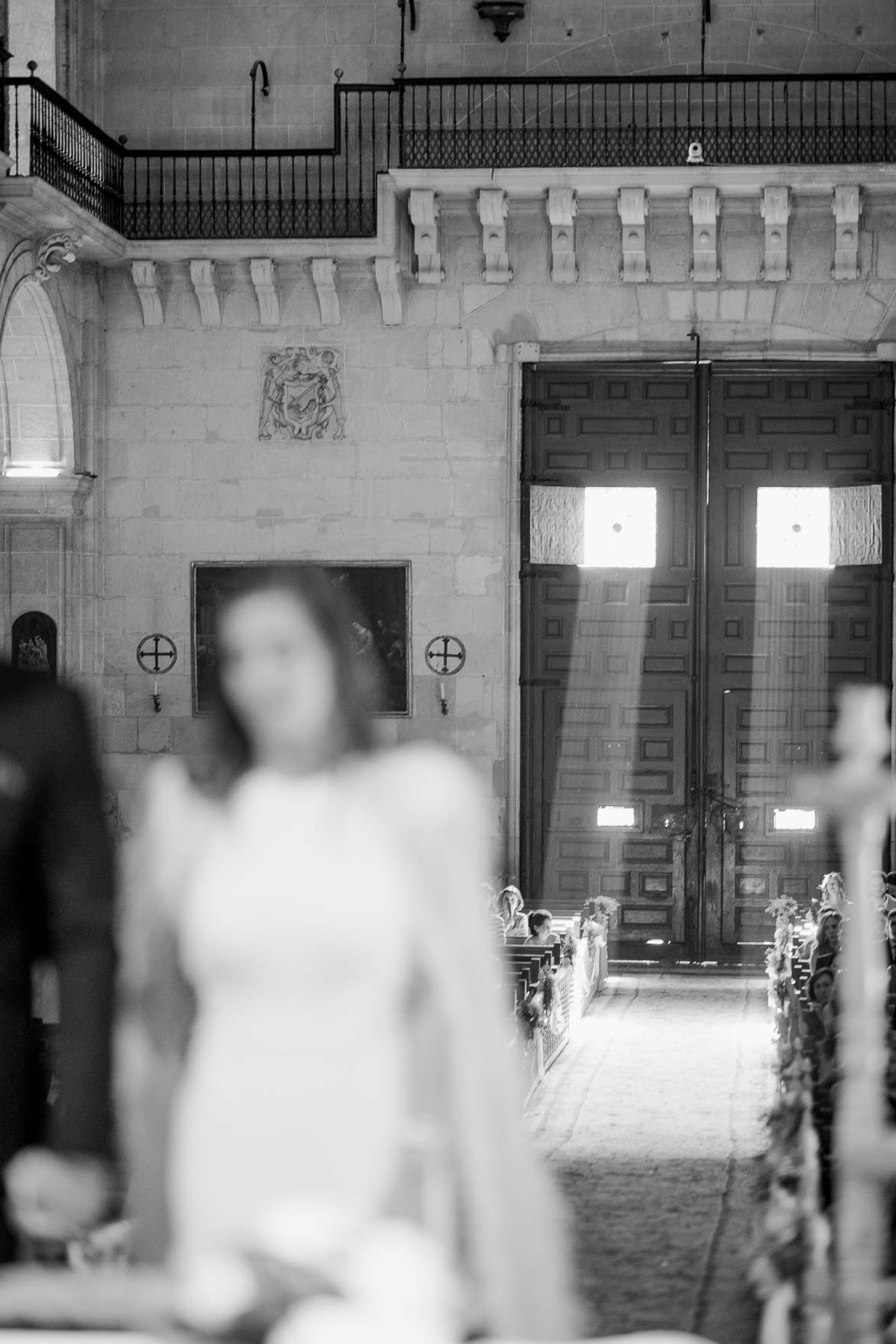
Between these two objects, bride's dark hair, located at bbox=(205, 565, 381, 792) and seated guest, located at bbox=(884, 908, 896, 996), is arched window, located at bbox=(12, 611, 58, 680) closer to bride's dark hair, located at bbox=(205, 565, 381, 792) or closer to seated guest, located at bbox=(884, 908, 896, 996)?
seated guest, located at bbox=(884, 908, 896, 996)

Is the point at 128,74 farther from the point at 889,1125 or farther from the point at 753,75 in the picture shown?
the point at 889,1125

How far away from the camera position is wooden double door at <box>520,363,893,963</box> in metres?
16.0

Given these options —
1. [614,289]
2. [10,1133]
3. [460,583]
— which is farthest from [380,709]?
[10,1133]

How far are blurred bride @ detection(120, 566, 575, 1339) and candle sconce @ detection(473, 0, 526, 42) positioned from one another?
1433 cm

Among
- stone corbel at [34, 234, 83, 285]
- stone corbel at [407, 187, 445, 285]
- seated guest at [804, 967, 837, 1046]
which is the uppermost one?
stone corbel at [407, 187, 445, 285]

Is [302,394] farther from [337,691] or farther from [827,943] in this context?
[337,691]

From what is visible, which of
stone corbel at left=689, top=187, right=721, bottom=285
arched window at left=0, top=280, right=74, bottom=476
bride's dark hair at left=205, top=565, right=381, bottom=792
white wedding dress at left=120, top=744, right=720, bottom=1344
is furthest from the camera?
stone corbel at left=689, top=187, right=721, bottom=285

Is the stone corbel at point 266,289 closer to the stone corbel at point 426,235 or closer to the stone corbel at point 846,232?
the stone corbel at point 426,235

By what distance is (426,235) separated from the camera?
620 inches

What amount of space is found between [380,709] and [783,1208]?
1147cm

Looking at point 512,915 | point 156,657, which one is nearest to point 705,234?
point 156,657

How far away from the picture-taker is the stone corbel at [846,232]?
1534cm

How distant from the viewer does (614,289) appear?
52.3 ft

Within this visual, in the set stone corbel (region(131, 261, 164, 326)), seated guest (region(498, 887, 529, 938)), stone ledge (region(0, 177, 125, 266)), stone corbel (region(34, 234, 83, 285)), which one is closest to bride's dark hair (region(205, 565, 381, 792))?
seated guest (region(498, 887, 529, 938))
